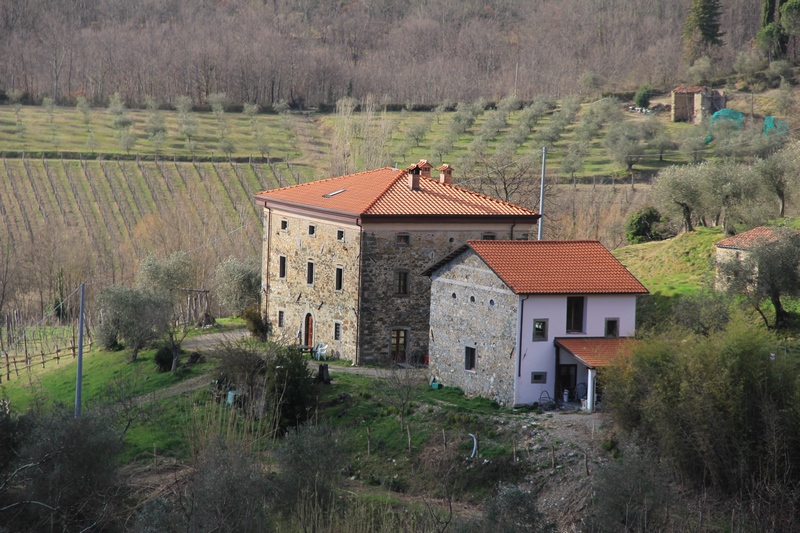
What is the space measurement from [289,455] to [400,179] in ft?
58.2

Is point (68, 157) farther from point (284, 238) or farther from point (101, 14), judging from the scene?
point (101, 14)

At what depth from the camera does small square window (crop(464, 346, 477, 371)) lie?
31594mm

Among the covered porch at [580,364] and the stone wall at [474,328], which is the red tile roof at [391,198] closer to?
the stone wall at [474,328]

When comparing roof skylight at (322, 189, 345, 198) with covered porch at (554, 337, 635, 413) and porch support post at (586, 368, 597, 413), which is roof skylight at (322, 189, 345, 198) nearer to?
covered porch at (554, 337, 635, 413)

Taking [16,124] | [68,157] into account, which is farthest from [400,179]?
[16,124]

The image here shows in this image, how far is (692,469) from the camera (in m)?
24.4

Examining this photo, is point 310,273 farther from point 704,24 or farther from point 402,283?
point 704,24

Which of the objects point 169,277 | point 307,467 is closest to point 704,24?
point 169,277

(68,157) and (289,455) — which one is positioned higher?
(68,157)

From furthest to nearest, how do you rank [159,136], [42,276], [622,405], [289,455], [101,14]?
[101,14]
[159,136]
[42,276]
[622,405]
[289,455]

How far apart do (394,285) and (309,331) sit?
13.3ft

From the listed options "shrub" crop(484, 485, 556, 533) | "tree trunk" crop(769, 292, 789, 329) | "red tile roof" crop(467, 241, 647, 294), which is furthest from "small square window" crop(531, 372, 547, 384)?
"shrub" crop(484, 485, 556, 533)

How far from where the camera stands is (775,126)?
242ft

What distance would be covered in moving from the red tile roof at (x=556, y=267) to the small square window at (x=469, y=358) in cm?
264
